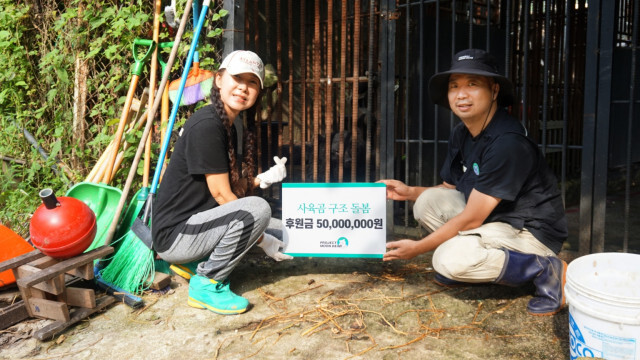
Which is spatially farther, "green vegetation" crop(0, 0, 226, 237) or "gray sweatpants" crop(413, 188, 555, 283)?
"green vegetation" crop(0, 0, 226, 237)

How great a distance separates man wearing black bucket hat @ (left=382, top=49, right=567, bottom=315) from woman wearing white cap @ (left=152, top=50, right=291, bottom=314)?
900mm

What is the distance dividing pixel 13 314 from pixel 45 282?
25 centimetres

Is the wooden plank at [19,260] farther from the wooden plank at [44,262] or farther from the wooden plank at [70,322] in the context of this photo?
the wooden plank at [70,322]

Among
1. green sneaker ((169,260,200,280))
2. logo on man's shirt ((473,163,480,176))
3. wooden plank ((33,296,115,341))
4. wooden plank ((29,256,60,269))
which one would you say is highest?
logo on man's shirt ((473,163,480,176))

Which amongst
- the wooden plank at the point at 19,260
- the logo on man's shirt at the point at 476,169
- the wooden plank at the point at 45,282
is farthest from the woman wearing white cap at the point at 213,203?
the logo on man's shirt at the point at 476,169

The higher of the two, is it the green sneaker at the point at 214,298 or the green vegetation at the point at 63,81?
the green vegetation at the point at 63,81

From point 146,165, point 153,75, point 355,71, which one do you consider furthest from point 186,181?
point 355,71

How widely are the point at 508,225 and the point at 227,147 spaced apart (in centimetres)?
170

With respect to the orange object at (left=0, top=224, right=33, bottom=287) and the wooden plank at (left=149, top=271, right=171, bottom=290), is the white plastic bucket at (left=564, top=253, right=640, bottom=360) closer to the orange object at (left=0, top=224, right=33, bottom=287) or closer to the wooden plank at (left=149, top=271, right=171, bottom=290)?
the wooden plank at (left=149, top=271, right=171, bottom=290)

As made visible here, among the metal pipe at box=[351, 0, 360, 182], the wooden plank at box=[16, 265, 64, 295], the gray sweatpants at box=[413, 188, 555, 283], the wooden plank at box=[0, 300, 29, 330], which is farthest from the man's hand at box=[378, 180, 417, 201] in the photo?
the wooden plank at box=[0, 300, 29, 330]

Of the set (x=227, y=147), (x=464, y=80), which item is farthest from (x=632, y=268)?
(x=227, y=147)

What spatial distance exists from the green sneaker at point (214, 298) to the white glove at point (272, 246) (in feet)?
1.47

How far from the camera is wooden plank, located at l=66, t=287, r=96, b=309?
2.87m

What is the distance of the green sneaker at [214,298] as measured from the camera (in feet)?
9.52
